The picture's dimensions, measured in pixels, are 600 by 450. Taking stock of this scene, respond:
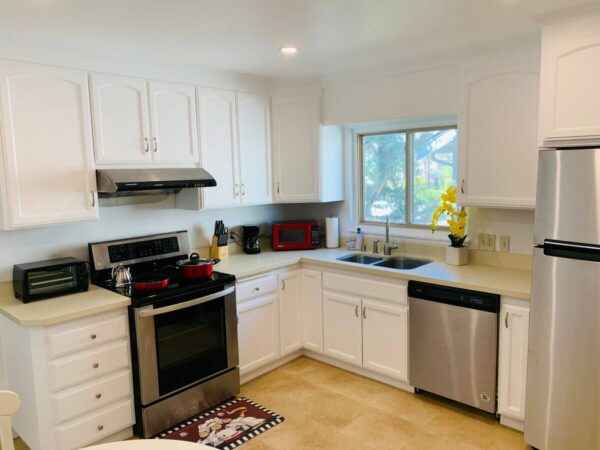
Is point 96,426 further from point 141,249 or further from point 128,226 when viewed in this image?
point 128,226

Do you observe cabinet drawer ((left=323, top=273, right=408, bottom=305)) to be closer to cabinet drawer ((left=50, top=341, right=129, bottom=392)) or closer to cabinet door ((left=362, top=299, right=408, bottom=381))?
cabinet door ((left=362, top=299, right=408, bottom=381))

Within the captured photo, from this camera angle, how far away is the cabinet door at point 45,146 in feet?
8.36

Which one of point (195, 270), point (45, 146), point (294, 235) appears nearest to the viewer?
point (45, 146)

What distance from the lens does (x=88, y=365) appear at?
102 inches

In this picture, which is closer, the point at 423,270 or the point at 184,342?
the point at 184,342

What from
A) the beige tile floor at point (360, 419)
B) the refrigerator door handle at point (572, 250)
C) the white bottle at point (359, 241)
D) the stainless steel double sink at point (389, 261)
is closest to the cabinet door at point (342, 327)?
the beige tile floor at point (360, 419)

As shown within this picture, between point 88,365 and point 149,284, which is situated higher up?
point 149,284

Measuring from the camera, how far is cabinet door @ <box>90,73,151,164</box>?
2.88 m

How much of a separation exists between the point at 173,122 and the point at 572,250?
2534mm

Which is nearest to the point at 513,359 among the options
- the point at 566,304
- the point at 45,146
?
the point at 566,304

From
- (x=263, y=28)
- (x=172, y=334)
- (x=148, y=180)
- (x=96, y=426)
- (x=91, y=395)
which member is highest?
(x=263, y=28)

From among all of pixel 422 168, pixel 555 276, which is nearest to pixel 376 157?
pixel 422 168

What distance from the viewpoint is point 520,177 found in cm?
283

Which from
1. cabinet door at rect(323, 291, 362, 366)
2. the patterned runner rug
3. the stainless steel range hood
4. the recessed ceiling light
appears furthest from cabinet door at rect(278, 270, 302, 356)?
the recessed ceiling light
